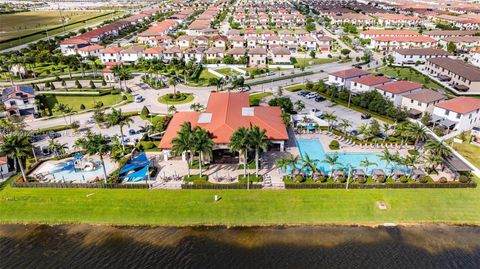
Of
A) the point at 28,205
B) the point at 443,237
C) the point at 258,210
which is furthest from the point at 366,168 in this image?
the point at 28,205

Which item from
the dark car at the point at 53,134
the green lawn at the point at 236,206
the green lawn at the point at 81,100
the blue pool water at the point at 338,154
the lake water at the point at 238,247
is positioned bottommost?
the lake water at the point at 238,247

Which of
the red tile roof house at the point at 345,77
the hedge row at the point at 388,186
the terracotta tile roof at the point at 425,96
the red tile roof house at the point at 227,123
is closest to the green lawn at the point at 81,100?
the red tile roof house at the point at 227,123

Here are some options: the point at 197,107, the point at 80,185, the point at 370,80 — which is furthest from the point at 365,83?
the point at 80,185

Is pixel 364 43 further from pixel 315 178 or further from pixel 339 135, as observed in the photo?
pixel 315 178

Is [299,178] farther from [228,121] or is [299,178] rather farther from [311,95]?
[311,95]

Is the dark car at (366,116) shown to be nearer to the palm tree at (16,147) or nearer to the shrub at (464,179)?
the shrub at (464,179)

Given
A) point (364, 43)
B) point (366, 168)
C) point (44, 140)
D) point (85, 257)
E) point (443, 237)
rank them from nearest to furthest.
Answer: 1. point (85, 257)
2. point (443, 237)
3. point (366, 168)
4. point (44, 140)
5. point (364, 43)

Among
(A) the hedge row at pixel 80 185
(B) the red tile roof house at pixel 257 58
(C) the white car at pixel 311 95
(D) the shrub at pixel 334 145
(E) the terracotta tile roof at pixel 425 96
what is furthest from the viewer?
(B) the red tile roof house at pixel 257 58
